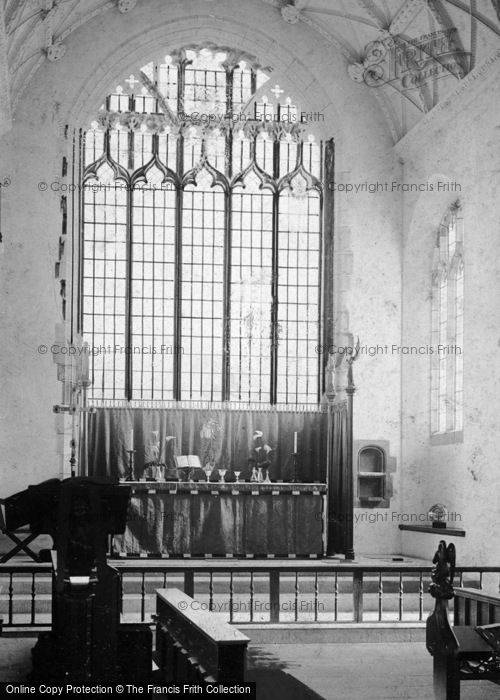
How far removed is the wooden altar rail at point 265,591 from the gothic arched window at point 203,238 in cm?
442

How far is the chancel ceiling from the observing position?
1462 cm

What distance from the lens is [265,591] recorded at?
13.0 meters

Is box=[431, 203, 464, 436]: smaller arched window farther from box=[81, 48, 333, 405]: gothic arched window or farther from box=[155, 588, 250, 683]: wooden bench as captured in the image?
box=[155, 588, 250, 683]: wooden bench

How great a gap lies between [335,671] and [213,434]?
817 cm

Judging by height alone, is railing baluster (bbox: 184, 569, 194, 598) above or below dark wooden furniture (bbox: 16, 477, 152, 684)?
below

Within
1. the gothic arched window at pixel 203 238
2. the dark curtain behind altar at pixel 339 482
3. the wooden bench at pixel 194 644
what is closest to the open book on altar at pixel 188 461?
the gothic arched window at pixel 203 238

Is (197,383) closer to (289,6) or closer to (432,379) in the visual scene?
(432,379)

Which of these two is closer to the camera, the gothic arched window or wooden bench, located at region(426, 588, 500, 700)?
wooden bench, located at region(426, 588, 500, 700)

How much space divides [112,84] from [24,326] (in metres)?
4.26

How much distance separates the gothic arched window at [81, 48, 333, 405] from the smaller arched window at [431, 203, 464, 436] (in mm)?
1941

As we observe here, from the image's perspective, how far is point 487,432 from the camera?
13945 millimetres

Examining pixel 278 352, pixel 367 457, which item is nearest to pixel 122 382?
pixel 278 352

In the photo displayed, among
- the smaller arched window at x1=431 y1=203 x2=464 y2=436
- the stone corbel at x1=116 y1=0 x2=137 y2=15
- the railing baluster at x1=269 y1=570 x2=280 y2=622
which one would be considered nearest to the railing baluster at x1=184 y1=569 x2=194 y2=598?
the railing baluster at x1=269 y1=570 x2=280 y2=622

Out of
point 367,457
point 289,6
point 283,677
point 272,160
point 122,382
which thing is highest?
point 289,6
